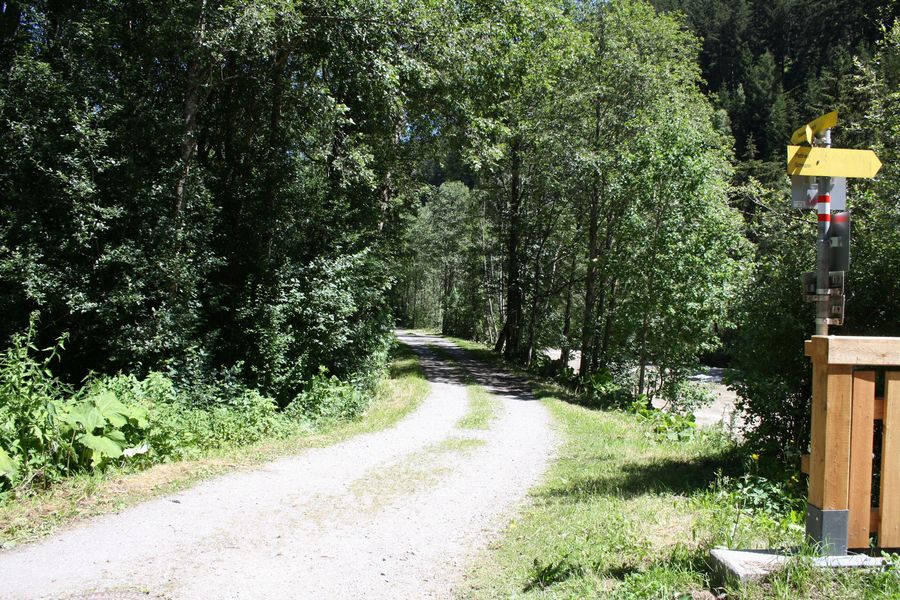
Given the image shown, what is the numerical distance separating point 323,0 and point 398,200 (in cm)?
1084

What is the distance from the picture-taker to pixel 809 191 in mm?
4328

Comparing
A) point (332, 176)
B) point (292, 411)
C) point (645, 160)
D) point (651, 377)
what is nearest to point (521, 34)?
point (645, 160)

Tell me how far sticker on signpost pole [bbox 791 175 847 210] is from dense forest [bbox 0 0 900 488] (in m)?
3.41

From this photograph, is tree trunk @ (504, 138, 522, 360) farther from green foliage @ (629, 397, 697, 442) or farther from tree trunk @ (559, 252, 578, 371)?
green foliage @ (629, 397, 697, 442)

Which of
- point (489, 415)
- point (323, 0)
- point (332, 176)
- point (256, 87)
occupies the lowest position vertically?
point (489, 415)

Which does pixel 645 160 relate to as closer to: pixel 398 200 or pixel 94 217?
pixel 398 200

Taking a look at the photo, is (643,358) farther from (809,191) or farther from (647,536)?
(809,191)

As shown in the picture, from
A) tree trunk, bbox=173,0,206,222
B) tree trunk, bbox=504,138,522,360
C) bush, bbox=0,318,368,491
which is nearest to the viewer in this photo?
bush, bbox=0,318,368,491

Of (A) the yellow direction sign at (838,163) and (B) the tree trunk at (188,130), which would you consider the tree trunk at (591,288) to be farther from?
(A) the yellow direction sign at (838,163)

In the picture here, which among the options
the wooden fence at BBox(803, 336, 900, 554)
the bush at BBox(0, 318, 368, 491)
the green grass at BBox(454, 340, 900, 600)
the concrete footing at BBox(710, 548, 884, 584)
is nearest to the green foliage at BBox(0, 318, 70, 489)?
the bush at BBox(0, 318, 368, 491)

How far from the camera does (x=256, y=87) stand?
14727mm

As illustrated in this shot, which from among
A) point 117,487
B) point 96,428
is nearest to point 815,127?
point 117,487

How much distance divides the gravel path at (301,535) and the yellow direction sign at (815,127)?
4145 millimetres

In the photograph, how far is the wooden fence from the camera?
377 centimetres
